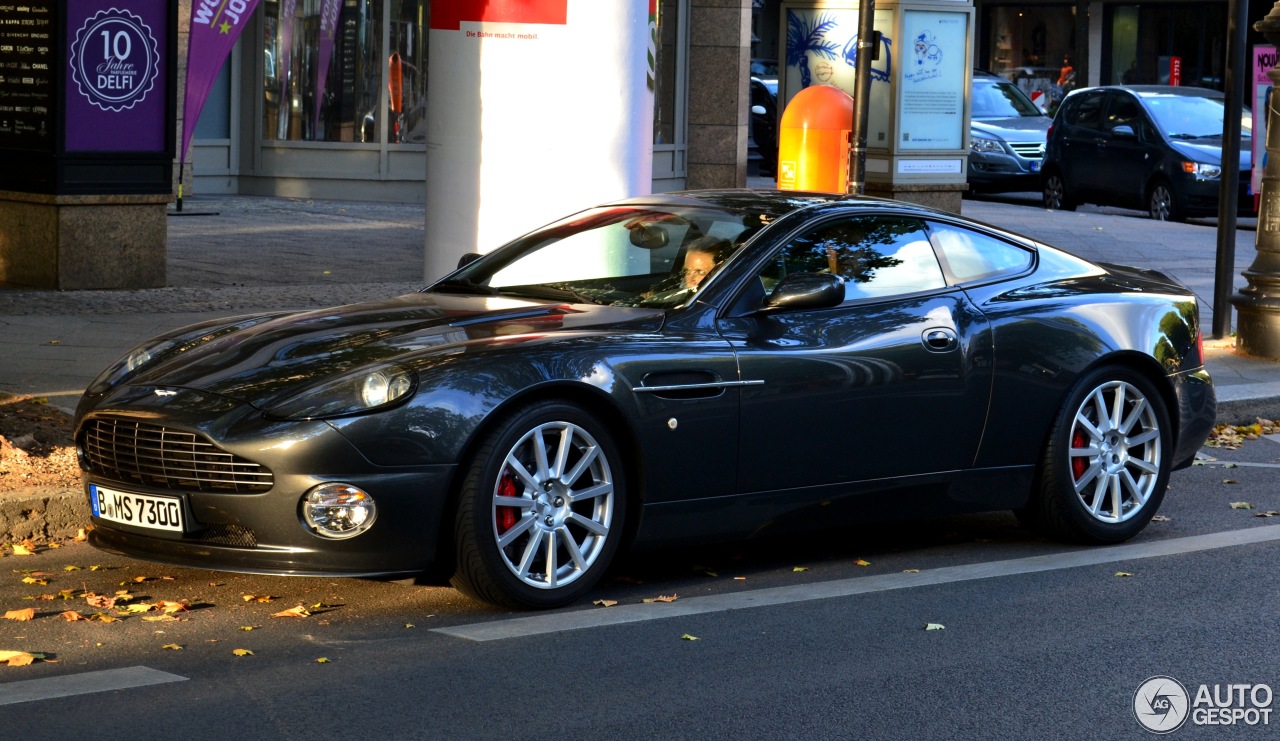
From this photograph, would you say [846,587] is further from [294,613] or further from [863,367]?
[294,613]

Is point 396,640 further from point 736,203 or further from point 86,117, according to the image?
point 86,117

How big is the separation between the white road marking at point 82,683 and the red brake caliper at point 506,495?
3.70ft

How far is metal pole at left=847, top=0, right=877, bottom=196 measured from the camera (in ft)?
34.6

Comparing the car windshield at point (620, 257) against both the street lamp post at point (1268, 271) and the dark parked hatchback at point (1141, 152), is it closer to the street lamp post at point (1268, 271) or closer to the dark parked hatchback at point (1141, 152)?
the street lamp post at point (1268, 271)

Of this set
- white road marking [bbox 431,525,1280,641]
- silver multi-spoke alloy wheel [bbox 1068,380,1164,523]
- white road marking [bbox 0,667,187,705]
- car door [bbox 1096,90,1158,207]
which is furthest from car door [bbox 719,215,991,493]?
car door [bbox 1096,90,1158,207]

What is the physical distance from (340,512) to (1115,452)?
3.23 m

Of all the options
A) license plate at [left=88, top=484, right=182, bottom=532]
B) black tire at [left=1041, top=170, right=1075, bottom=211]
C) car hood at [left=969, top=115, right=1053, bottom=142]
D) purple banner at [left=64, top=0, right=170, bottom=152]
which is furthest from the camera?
car hood at [left=969, top=115, right=1053, bottom=142]

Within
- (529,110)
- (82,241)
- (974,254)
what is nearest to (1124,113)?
(82,241)

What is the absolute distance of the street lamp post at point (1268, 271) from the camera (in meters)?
11.8

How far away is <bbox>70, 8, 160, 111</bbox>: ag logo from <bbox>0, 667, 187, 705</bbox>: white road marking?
8280mm

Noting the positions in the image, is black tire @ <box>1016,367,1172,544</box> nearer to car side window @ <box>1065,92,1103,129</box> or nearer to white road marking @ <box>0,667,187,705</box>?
white road marking @ <box>0,667,187,705</box>

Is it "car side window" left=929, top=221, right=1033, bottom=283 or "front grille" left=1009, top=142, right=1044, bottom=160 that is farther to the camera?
"front grille" left=1009, top=142, right=1044, bottom=160

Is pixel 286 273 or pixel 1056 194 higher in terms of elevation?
pixel 1056 194

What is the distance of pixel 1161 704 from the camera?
497cm
